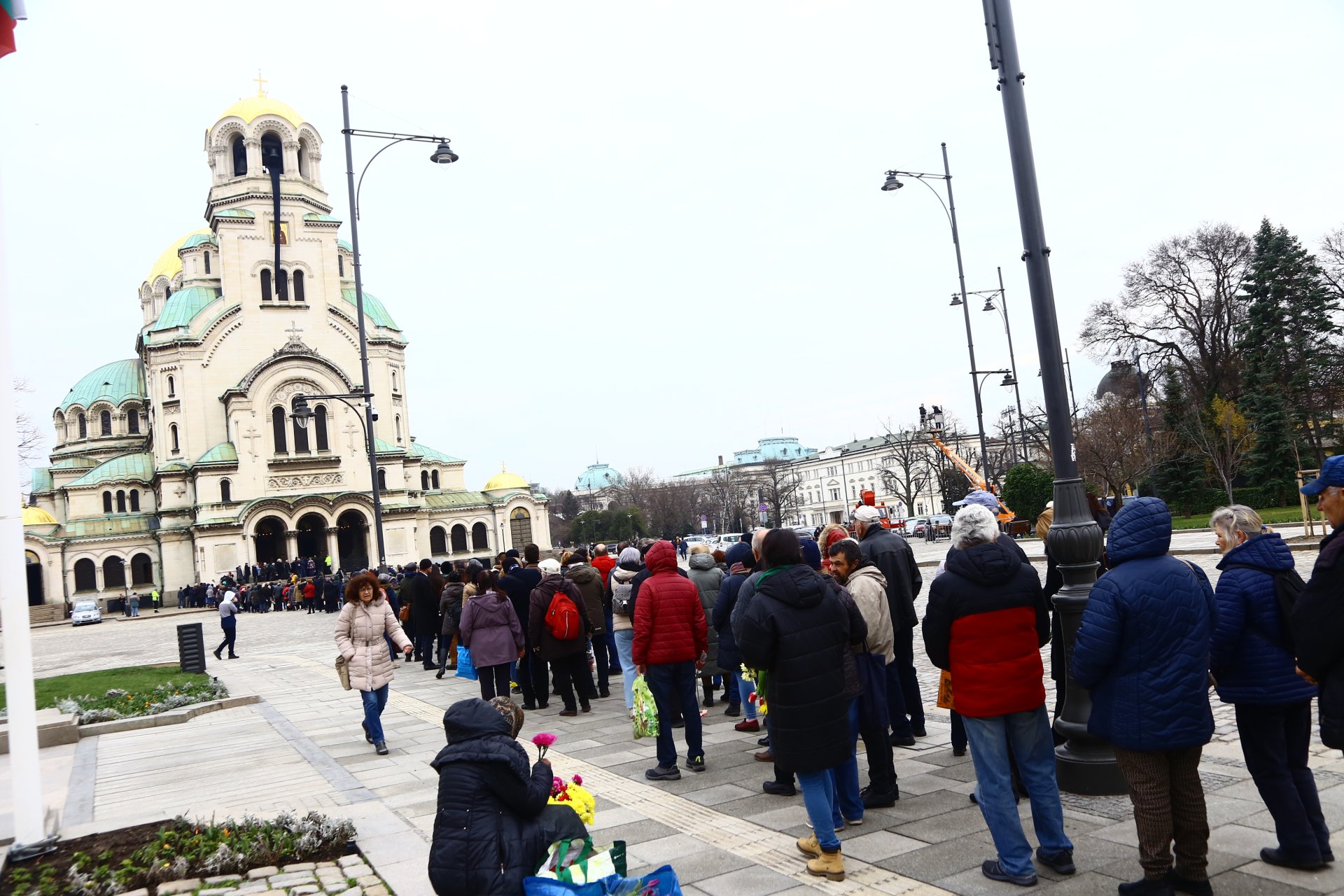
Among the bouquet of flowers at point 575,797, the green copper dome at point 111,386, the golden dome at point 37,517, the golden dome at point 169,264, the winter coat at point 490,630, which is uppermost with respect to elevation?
the golden dome at point 169,264

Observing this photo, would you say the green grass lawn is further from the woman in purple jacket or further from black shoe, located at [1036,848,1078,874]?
black shoe, located at [1036,848,1078,874]

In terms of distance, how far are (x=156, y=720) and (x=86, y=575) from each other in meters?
54.8

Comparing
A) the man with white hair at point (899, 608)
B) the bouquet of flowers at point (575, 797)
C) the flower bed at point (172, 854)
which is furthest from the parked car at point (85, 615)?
the bouquet of flowers at point (575, 797)

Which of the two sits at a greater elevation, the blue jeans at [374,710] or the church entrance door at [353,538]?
the church entrance door at [353,538]

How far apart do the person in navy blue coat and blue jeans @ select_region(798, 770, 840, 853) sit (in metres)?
1.45

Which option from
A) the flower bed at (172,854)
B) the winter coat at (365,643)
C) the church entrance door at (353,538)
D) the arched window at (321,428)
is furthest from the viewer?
the arched window at (321,428)

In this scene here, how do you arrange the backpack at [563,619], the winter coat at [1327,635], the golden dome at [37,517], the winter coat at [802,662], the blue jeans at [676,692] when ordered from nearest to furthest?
the winter coat at [1327,635]
the winter coat at [802,662]
the blue jeans at [676,692]
the backpack at [563,619]
the golden dome at [37,517]

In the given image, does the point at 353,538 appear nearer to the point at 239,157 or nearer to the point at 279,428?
the point at 279,428

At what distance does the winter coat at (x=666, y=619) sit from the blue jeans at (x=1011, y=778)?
309cm

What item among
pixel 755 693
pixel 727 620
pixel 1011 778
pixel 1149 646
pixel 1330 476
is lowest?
pixel 755 693

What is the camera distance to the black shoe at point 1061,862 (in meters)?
5.07

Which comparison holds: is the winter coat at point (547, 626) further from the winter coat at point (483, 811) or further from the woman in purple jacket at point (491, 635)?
the winter coat at point (483, 811)

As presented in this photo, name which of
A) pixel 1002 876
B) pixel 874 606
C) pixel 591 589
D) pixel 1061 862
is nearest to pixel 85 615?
pixel 591 589

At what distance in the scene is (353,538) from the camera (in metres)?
60.9
